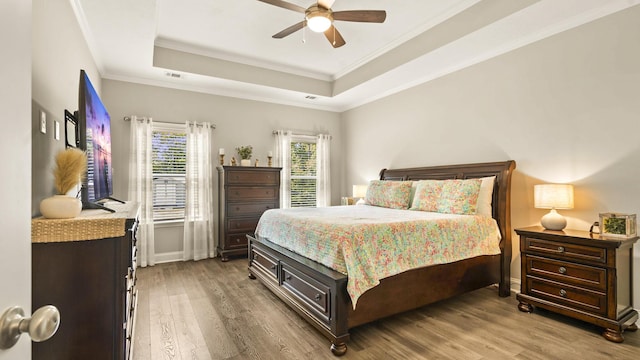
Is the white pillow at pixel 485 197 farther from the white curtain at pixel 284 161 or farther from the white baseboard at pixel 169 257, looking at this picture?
the white baseboard at pixel 169 257

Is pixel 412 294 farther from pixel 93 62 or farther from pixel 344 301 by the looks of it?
pixel 93 62

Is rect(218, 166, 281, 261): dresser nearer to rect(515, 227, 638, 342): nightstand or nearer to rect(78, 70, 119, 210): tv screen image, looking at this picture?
rect(78, 70, 119, 210): tv screen image

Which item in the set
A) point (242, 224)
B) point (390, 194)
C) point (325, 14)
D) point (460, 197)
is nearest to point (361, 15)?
point (325, 14)

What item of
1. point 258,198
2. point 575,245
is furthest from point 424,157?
point 258,198

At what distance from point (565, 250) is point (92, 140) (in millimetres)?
3725

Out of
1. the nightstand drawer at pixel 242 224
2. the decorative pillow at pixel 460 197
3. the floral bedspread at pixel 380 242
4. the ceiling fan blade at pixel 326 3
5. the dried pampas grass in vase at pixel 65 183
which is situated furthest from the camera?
the nightstand drawer at pixel 242 224

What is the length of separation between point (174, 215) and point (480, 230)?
13.8 ft

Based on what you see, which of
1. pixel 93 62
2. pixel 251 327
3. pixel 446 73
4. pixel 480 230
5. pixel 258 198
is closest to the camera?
pixel 251 327

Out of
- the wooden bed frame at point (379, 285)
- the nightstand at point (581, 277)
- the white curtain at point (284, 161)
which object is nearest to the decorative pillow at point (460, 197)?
the wooden bed frame at point (379, 285)

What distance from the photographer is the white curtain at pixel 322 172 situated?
19.9 feet

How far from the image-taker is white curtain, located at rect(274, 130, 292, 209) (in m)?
5.63

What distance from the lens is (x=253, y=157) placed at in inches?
214

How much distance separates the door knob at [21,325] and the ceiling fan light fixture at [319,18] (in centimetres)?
274

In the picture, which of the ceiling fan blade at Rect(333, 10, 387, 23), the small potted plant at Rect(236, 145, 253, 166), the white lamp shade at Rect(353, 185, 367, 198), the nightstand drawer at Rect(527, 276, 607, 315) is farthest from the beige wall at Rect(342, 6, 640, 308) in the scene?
the small potted plant at Rect(236, 145, 253, 166)
